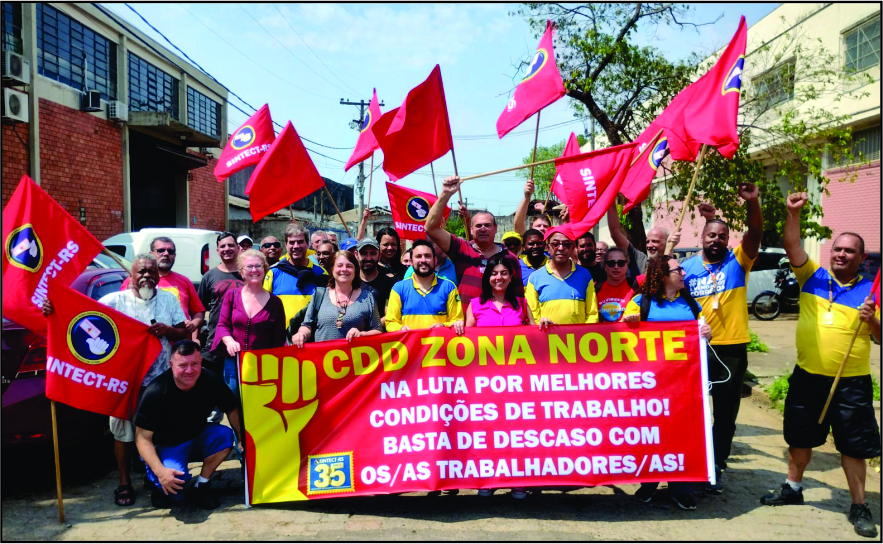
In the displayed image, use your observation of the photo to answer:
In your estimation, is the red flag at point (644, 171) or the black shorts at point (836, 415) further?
the red flag at point (644, 171)

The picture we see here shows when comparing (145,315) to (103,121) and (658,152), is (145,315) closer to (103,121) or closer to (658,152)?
(658,152)

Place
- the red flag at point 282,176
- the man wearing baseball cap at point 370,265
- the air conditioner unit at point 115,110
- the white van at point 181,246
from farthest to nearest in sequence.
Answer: the air conditioner unit at point 115,110 < the white van at point 181,246 < the red flag at point 282,176 < the man wearing baseball cap at point 370,265

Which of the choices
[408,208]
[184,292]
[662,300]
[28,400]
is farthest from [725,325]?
[28,400]

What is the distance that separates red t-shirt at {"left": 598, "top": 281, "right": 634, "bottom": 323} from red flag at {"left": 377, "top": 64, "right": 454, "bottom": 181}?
204cm

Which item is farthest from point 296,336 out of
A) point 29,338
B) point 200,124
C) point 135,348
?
point 200,124

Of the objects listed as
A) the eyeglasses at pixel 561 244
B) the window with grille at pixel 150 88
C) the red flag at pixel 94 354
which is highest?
the window with grille at pixel 150 88

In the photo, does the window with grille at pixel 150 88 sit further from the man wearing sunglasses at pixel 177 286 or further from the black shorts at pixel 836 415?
the black shorts at pixel 836 415

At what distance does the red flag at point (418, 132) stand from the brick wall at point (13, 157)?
38.9ft

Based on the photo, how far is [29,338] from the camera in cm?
441

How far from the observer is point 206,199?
24.9 metres

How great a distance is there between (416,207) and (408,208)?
0.37 ft

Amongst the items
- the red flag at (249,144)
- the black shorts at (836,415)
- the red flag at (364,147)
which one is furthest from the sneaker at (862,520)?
the red flag at (249,144)

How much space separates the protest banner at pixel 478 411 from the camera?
4.30 meters

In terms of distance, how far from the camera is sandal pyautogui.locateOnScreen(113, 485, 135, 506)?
4.43m
